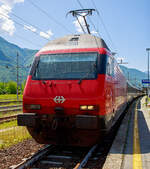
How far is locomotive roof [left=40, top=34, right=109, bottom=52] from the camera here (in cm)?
693

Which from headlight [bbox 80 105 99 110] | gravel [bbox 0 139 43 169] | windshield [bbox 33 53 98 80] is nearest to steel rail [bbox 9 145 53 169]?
gravel [bbox 0 139 43 169]

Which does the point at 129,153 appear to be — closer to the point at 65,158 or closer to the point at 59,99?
the point at 65,158

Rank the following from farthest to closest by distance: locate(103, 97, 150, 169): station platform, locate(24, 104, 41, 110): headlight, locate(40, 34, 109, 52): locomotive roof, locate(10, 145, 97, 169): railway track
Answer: locate(40, 34, 109, 52): locomotive roof
locate(24, 104, 41, 110): headlight
locate(10, 145, 97, 169): railway track
locate(103, 97, 150, 169): station platform

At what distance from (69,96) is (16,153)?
2215 mm

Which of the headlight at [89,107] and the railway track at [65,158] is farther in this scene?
the headlight at [89,107]

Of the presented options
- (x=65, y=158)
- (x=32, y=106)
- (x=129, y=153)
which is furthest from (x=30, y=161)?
(x=129, y=153)

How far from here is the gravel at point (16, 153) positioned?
223 inches

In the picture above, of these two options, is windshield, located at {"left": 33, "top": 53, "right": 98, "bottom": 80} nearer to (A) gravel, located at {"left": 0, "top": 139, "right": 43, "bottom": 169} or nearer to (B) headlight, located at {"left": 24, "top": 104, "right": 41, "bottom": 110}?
(B) headlight, located at {"left": 24, "top": 104, "right": 41, "bottom": 110}

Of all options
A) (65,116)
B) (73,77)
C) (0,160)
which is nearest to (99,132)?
(65,116)

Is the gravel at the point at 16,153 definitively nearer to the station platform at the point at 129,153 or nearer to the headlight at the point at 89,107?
the headlight at the point at 89,107

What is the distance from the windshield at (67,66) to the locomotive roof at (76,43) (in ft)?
1.10

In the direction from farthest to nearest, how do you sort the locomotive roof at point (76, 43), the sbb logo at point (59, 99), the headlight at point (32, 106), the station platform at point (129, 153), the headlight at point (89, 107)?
1. the locomotive roof at point (76, 43)
2. the headlight at point (32, 106)
3. the sbb logo at point (59, 99)
4. the headlight at point (89, 107)
5. the station platform at point (129, 153)

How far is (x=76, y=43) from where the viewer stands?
23.3ft

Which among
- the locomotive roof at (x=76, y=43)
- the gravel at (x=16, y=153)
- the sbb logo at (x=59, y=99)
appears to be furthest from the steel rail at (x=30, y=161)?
the locomotive roof at (x=76, y=43)
